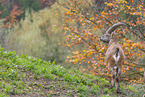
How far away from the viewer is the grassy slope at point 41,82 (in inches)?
284

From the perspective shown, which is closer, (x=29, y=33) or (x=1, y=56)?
(x=1, y=56)

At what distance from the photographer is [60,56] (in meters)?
25.5

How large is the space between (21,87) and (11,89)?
46 cm

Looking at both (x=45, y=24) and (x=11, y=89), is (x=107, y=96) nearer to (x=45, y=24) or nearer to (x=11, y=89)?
(x=11, y=89)

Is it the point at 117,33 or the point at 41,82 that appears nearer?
the point at 41,82

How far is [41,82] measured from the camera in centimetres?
825

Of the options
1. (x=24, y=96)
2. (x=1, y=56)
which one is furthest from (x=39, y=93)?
(x=1, y=56)

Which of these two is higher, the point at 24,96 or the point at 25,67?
the point at 25,67

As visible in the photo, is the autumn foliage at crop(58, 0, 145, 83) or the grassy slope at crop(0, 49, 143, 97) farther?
the autumn foliage at crop(58, 0, 145, 83)

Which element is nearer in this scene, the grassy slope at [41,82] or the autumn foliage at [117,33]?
the grassy slope at [41,82]

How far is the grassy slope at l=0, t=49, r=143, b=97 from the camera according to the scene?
7202 mm

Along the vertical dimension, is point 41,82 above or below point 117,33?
below

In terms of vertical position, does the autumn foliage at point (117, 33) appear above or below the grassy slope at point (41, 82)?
above

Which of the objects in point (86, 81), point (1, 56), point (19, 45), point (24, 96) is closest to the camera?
point (24, 96)
